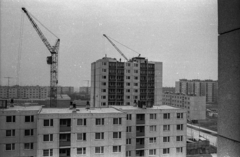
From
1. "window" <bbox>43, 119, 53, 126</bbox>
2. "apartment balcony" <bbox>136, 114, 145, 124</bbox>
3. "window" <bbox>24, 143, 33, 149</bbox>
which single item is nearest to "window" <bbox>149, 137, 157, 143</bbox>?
"apartment balcony" <bbox>136, 114, 145, 124</bbox>

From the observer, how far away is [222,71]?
2.73 ft

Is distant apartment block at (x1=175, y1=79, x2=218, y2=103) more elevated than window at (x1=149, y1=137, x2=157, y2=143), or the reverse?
distant apartment block at (x1=175, y1=79, x2=218, y2=103)

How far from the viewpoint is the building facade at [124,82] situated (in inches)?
728

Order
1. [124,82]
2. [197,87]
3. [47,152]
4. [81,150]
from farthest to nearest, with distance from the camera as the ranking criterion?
[197,87] < [124,82] < [81,150] < [47,152]

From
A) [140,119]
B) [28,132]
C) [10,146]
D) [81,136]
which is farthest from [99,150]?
[10,146]

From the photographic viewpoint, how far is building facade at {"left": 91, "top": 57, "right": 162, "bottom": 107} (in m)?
18.5

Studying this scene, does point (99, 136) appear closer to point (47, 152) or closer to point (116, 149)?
point (116, 149)

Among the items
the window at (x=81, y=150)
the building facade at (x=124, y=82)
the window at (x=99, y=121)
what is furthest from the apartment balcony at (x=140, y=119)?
the building facade at (x=124, y=82)

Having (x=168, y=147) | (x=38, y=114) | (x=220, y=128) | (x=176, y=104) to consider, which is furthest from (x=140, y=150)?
(x=176, y=104)

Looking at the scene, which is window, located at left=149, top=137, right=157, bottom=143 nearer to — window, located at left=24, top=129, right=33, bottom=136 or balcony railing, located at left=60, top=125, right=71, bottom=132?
balcony railing, located at left=60, top=125, right=71, bottom=132

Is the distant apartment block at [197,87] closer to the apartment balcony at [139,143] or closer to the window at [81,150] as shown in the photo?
the apartment balcony at [139,143]

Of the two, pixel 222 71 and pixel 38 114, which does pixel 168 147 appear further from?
pixel 222 71

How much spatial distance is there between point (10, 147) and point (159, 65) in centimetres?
1655

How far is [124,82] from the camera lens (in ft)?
61.6
